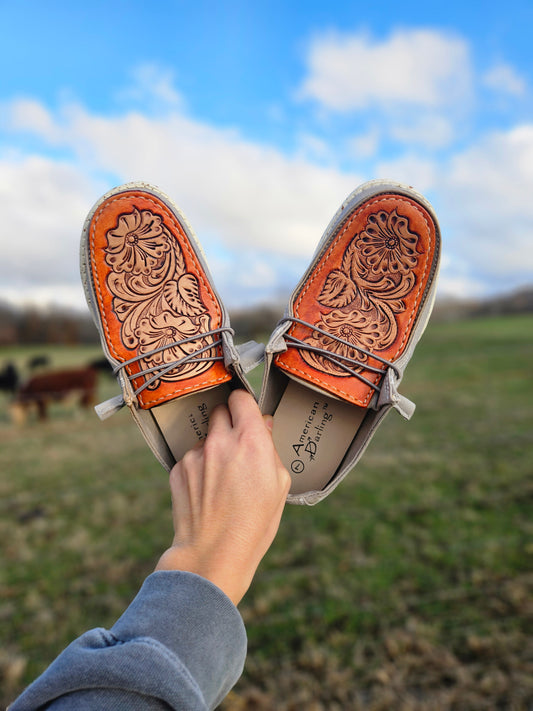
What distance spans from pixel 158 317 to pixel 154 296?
0.08 meters

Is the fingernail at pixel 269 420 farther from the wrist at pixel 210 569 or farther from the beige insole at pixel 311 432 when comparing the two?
the wrist at pixel 210 569

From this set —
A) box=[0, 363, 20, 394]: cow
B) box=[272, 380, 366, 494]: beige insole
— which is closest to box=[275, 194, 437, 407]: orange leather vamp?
box=[272, 380, 366, 494]: beige insole

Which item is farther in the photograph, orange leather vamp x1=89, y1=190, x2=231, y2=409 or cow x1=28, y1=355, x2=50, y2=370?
cow x1=28, y1=355, x2=50, y2=370

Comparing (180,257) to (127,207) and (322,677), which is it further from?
(322,677)

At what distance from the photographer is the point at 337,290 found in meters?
1.78

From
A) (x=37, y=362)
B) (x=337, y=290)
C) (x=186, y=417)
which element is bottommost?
(x=37, y=362)

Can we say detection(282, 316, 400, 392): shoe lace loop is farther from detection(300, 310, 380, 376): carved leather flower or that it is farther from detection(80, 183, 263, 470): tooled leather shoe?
detection(80, 183, 263, 470): tooled leather shoe

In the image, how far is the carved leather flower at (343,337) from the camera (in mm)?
1689

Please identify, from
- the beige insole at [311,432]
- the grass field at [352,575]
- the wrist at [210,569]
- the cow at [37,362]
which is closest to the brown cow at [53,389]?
the cow at [37,362]

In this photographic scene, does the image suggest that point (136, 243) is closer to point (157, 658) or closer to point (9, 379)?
point (157, 658)

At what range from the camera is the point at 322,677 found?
2443mm

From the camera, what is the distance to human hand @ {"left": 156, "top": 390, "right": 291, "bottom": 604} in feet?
3.43

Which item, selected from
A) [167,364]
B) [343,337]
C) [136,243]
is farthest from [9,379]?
[343,337]

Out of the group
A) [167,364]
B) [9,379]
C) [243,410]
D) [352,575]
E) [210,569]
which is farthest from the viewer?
[9,379]
